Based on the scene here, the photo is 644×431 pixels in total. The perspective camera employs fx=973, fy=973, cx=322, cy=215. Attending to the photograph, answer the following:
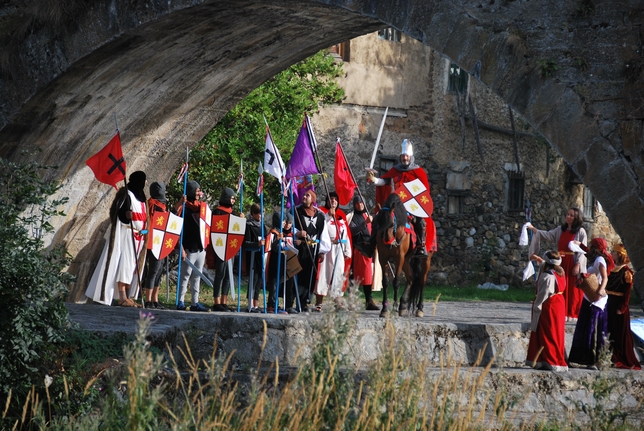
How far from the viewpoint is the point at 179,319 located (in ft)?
29.9

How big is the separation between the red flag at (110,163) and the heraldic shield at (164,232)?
0.82 meters

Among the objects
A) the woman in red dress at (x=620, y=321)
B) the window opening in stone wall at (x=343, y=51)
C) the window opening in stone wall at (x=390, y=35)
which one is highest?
the window opening in stone wall at (x=390, y=35)

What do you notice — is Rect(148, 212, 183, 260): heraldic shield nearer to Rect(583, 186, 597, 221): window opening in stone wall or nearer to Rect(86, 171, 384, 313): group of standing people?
Rect(86, 171, 384, 313): group of standing people

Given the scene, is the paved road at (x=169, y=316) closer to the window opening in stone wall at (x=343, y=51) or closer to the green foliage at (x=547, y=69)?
the green foliage at (x=547, y=69)

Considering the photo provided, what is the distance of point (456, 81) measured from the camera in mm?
24719

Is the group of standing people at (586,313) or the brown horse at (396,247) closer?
the group of standing people at (586,313)

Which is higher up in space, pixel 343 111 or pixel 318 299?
pixel 343 111

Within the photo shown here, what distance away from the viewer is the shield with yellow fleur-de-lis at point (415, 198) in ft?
38.3

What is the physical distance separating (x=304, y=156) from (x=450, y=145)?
12.9m

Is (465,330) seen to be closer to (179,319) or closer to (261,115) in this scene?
(179,319)

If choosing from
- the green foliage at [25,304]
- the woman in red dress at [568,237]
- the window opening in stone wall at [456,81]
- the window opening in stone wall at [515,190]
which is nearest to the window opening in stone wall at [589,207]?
the window opening in stone wall at [515,190]

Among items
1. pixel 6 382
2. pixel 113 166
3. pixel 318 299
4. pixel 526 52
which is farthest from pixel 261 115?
pixel 6 382

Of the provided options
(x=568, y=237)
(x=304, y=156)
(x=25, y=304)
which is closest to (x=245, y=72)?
(x=304, y=156)

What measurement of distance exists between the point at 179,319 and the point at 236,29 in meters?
3.17
